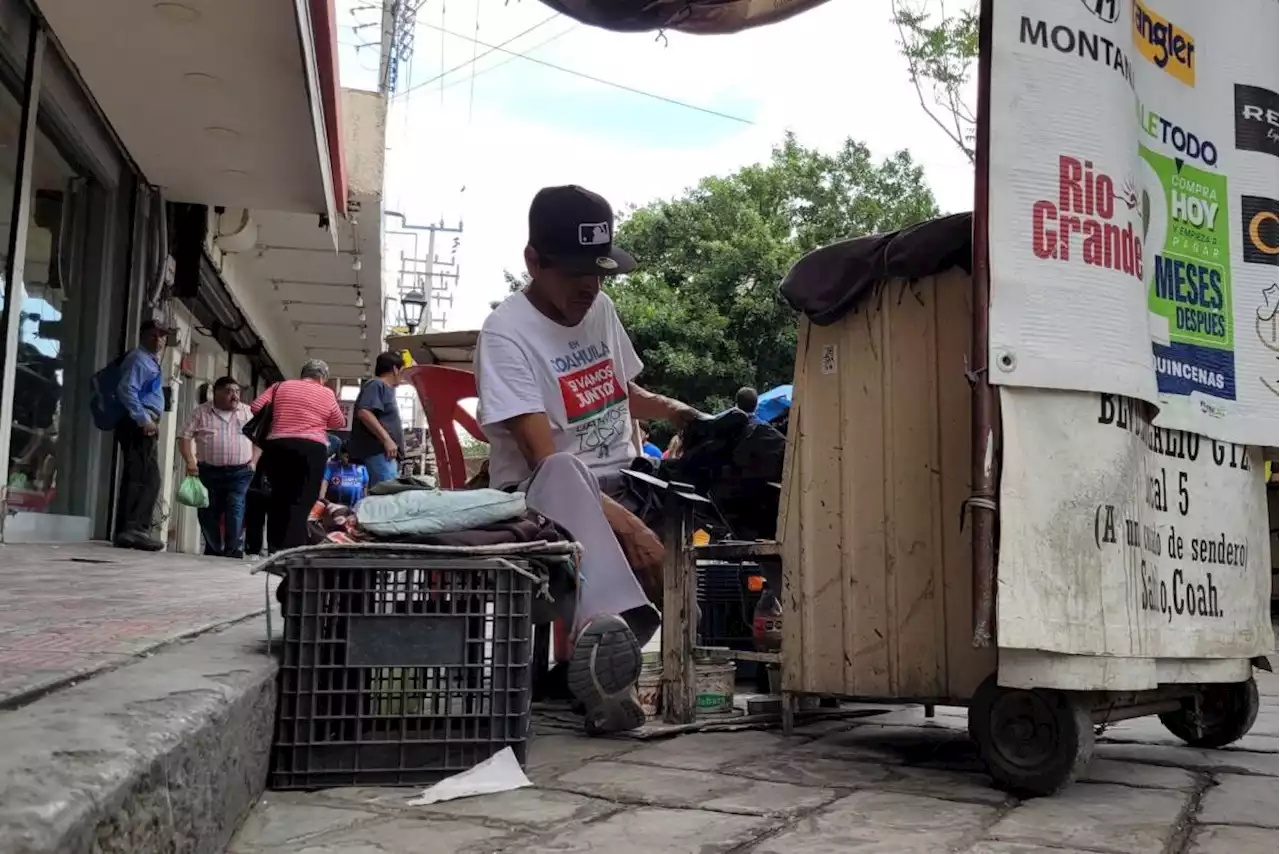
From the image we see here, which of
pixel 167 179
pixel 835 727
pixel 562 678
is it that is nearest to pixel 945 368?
pixel 835 727

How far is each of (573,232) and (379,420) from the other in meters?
5.79

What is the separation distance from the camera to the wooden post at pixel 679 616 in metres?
3.46

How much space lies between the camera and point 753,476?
377 cm

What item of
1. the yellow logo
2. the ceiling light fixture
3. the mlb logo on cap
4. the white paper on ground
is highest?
the ceiling light fixture

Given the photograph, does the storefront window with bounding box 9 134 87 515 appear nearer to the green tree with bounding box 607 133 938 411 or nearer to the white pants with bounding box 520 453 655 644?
the white pants with bounding box 520 453 655 644

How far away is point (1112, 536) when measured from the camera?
103 inches

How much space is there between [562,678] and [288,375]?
20.3 metres

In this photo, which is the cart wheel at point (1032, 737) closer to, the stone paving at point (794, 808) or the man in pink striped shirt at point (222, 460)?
the stone paving at point (794, 808)

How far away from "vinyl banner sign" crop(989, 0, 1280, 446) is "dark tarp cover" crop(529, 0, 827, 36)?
162 cm

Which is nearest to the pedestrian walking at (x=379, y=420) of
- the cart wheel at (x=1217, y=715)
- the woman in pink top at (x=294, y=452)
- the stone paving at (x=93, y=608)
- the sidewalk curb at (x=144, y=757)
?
A: the woman in pink top at (x=294, y=452)

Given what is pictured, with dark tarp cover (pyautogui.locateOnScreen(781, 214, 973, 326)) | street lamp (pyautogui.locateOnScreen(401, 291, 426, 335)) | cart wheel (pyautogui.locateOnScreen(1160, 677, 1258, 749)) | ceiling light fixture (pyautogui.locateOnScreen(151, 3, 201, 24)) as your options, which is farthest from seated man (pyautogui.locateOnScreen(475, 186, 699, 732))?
street lamp (pyautogui.locateOnScreen(401, 291, 426, 335))

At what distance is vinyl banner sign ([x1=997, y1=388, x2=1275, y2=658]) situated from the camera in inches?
98.3

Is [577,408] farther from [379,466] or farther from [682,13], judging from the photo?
[379,466]

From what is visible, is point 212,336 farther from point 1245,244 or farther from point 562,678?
point 1245,244
